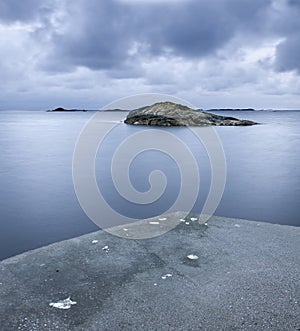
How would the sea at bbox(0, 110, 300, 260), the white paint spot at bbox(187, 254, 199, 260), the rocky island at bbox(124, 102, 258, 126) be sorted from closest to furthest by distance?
the white paint spot at bbox(187, 254, 199, 260)
the sea at bbox(0, 110, 300, 260)
the rocky island at bbox(124, 102, 258, 126)

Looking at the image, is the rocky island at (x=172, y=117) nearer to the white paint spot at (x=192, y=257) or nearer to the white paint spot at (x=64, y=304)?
the white paint spot at (x=192, y=257)

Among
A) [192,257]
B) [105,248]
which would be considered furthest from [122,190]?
[192,257]

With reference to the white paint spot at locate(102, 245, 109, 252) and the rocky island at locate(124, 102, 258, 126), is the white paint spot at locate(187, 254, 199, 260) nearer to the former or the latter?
the white paint spot at locate(102, 245, 109, 252)

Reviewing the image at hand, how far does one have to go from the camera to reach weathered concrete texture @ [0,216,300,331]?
3547 millimetres

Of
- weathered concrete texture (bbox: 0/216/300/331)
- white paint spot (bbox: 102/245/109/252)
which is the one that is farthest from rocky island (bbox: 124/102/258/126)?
white paint spot (bbox: 102/245/109/252)

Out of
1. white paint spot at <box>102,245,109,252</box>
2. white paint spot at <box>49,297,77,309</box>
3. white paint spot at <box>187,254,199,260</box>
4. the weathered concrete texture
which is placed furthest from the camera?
white paint spot at <box>102,245,109,252</box>

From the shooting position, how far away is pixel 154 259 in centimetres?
496

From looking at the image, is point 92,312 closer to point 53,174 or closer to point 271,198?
point 271,198

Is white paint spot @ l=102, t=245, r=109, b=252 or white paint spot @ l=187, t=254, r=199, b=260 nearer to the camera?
white paint spot @ l=187, t=254, r=199, b=260

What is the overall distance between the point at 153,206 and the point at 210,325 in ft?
Answer: 19.9

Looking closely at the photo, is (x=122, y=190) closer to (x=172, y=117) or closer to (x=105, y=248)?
(x=105, y=248)

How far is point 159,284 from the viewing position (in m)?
4.25

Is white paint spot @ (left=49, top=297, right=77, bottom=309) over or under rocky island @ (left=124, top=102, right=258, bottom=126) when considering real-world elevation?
under

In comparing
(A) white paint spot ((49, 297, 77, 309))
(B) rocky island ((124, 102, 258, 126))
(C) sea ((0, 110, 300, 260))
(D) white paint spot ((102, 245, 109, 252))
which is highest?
(B) rocky island ((124, 102, 258, 126))
